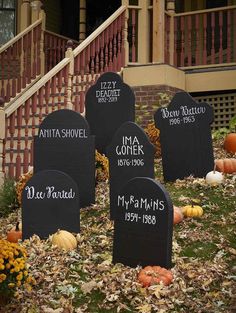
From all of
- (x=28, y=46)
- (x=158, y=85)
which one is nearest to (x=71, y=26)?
(x=28, y=46)

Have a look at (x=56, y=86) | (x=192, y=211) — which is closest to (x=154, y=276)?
(x=192, y=211)

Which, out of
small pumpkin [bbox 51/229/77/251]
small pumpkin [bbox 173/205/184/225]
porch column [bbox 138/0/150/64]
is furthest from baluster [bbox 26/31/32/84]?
small pumpkin [bbox 51/229/77/251]

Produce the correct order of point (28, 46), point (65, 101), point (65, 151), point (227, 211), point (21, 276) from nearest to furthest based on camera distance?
point (21, 276) < point (227, 211) < point (65, 151) < point (65, 101) < point (28, 46)

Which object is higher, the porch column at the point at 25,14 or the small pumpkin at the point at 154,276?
the porch column at the point at 25,14

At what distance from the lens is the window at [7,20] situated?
1584cm

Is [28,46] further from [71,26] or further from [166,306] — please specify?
[166,306]

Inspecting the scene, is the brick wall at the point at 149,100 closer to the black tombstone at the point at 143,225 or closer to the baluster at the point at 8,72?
the baluster at the point at 8,72

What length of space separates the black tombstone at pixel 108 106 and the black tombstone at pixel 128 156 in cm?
207

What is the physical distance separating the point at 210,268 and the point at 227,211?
1675 millimetres

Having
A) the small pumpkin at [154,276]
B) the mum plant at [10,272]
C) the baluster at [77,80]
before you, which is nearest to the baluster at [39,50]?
the baluster at [77,80]

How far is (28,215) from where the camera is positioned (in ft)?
22.0

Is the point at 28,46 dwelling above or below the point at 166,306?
above

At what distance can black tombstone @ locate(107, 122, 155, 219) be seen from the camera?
722 cm

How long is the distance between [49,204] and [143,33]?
6.78 metres
